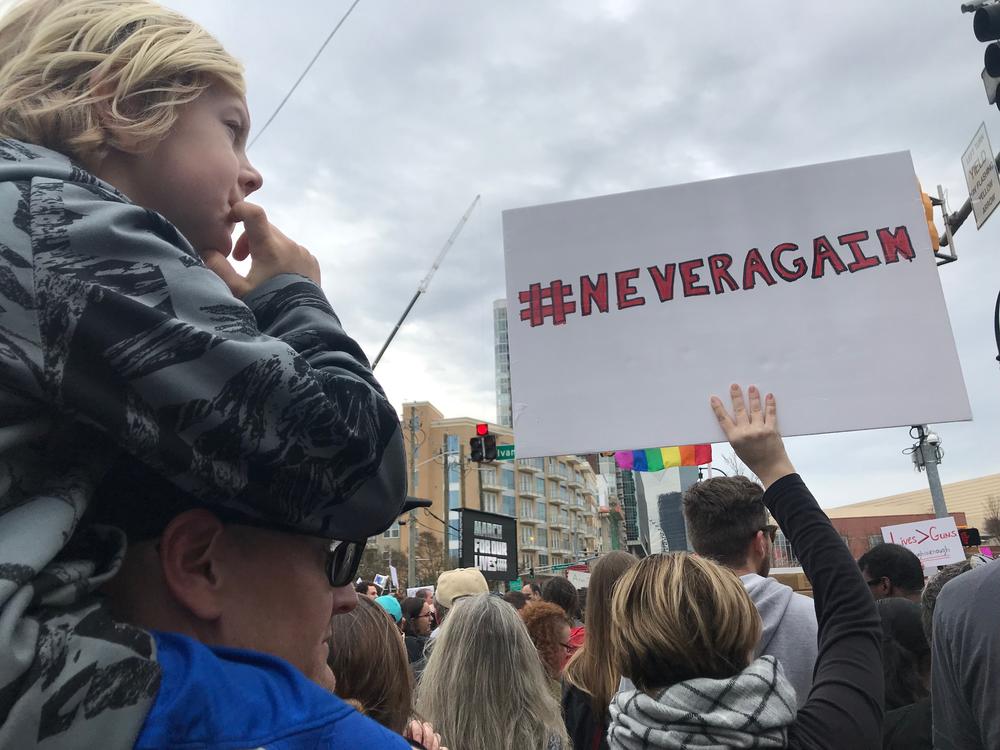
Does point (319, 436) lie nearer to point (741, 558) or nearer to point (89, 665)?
point (89, 665)

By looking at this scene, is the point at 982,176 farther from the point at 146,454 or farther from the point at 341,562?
the point at 146,454

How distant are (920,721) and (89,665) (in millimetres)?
3046

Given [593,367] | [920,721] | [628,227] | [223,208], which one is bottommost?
[920,721]

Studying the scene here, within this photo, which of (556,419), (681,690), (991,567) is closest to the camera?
(681,690)

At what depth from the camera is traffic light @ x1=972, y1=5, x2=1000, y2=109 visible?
14.8ft

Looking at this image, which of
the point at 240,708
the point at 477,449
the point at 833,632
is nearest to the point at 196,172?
the point at 240,708

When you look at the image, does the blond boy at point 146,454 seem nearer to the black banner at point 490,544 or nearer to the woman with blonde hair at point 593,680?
the woman with blonde hair at point 593,680

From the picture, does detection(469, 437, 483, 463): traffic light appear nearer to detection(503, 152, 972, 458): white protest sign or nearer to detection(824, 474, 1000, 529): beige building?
detection(503, 152, 972, 458): white protest sign

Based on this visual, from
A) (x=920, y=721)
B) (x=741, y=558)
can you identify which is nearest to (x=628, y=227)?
(x=741, y=558)

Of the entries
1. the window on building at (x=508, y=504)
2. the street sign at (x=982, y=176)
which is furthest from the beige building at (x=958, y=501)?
the street sign at (x=982, y=176)

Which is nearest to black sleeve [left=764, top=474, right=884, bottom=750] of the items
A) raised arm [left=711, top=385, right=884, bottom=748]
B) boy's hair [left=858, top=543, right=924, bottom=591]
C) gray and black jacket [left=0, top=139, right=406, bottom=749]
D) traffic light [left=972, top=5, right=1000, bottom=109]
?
raised arm [left=711, top=385, right=884, bottom=748]

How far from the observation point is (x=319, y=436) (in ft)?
2.65

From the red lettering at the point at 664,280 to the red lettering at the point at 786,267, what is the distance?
1.13ft

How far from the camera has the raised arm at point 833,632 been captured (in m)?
1.66
